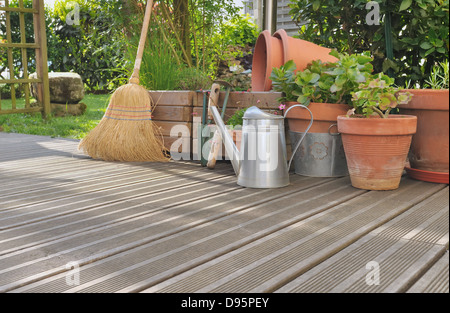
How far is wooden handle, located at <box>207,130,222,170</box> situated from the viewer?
272cm

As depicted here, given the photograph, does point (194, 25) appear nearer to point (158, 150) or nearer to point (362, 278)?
point (158, 150)

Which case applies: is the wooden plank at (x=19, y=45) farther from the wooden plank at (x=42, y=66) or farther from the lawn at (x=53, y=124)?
the lawn at (x=53, y=124)

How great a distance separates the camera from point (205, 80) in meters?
3.43

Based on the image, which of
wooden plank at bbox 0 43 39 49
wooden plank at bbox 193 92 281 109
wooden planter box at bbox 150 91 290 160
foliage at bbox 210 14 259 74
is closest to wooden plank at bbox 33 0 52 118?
wooden plank at bbox 0 43 39 49

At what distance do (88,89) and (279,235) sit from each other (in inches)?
302

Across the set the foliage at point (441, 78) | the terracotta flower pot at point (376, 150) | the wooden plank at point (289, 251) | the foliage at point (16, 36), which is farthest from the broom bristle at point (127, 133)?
the foliage at point (16, 36)

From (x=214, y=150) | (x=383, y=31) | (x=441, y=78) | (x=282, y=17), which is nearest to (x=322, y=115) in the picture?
(x=214, y=150)

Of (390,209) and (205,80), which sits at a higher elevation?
(205,80)

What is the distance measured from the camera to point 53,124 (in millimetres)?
5102

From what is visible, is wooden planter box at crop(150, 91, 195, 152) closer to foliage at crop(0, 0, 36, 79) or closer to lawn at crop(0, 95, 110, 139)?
lawn at crop(0, 95, 110, 139)

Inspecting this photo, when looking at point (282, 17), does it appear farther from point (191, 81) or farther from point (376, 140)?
point (376, 140)

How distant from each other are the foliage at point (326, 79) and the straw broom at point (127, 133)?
0.93 metres

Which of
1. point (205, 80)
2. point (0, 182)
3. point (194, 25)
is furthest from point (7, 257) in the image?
point (194, 25)
